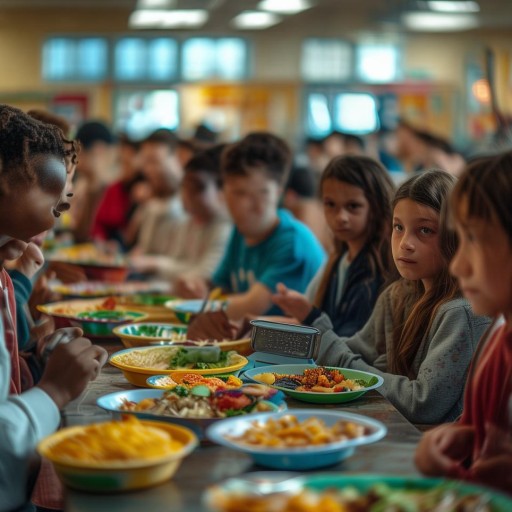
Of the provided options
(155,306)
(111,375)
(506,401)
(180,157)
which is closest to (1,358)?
(111,375)

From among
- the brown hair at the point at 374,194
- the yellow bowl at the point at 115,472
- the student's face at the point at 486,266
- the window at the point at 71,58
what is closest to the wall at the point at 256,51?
the window at the point at 71,58

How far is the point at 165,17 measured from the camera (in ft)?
36.7

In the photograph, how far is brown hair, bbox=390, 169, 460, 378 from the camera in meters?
2.26

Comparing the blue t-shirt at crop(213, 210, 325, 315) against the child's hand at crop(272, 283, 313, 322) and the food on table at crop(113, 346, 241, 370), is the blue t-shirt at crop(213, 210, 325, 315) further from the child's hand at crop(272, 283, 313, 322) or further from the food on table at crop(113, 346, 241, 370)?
the food on table at crop(113, 346, 241, 370)

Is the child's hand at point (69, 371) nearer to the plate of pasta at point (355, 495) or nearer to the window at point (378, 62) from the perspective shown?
the plate of pasta at point (355, 495)

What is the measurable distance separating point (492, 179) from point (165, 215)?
16.4 feet

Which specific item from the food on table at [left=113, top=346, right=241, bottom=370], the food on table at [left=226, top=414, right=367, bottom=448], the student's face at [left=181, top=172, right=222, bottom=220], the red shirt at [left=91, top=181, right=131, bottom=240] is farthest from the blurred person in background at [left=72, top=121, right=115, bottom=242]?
the food on table at [left=226, top=414, right=367, bottom=448]

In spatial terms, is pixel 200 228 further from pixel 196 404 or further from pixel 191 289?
pixel 196 404

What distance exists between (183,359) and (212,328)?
491 millimetres

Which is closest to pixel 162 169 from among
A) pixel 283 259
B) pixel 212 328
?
pixel 283 259

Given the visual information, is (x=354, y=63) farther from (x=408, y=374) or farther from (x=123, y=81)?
(x=408, y=374)

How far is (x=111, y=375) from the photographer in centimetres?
238

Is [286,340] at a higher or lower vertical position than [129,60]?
lower

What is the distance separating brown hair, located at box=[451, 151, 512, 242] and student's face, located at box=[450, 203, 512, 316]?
1 cm
